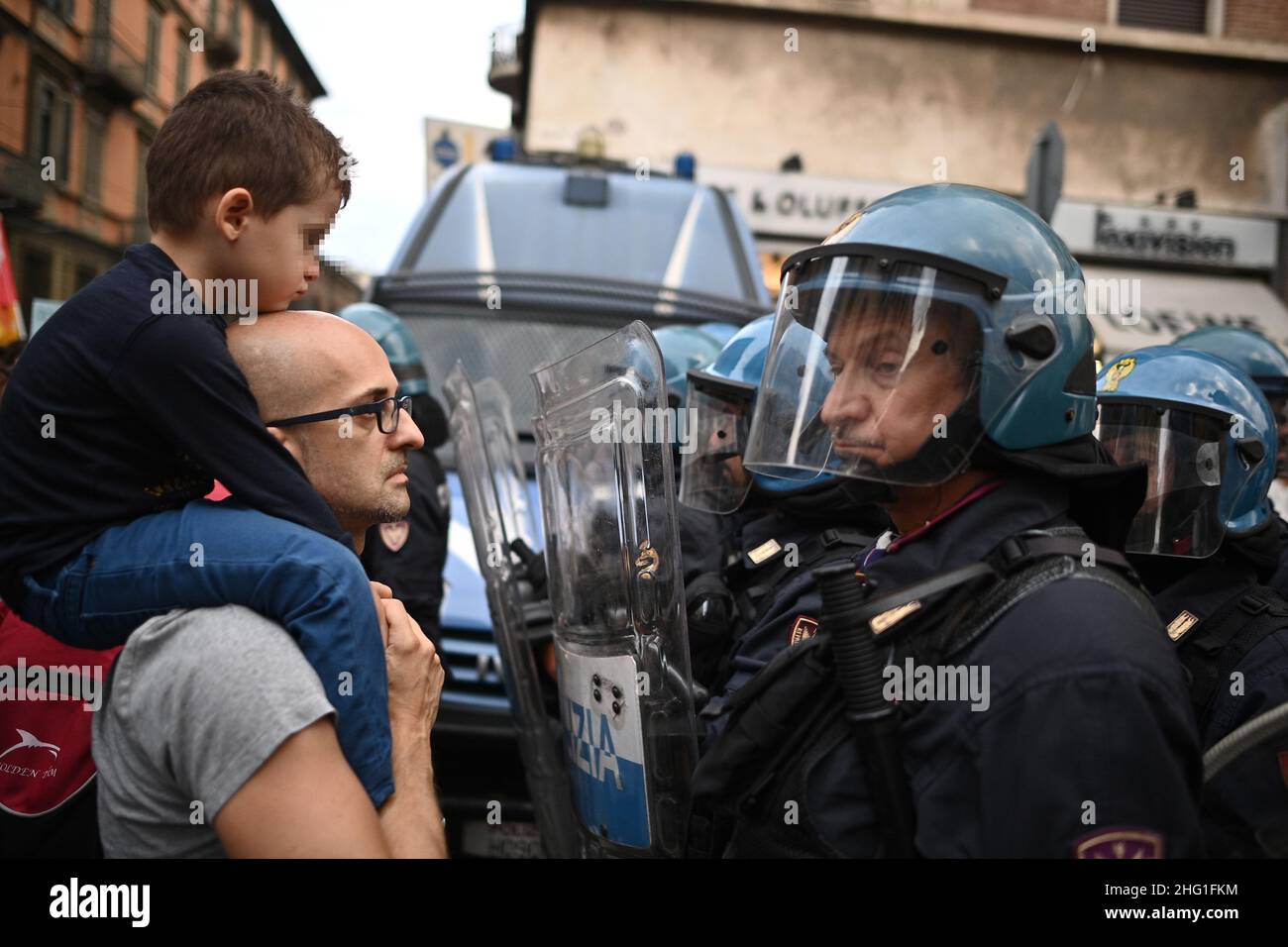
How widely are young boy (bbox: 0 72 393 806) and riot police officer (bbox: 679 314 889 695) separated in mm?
994

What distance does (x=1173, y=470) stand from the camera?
8.91ft

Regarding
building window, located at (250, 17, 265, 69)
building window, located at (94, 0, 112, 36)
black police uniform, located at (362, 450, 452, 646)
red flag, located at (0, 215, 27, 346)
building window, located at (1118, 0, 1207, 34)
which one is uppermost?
building window, located at (250, 17, 265, 69)

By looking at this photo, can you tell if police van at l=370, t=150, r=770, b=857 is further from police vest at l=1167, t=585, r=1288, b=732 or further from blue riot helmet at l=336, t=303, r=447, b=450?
police vest at l=1167, t=585, r=1288, b=732

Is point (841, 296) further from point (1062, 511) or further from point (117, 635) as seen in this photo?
point (117, 635)

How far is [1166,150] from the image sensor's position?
17078mm

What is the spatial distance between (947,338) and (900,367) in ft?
0.27

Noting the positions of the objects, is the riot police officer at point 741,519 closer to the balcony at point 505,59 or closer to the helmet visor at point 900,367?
the helmet visor at point 900,367

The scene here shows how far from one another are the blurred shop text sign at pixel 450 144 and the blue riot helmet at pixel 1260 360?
787 cm

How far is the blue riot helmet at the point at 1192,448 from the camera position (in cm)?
268

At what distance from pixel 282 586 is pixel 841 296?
0.94 m

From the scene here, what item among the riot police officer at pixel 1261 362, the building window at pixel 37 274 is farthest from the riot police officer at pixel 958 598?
the building window at pixel 37 274

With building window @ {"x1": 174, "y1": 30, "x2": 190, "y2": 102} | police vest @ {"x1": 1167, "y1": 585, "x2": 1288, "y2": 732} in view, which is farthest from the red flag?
building window @ {"x1": 174, "y1": 30, "x2": 190, "y2": 102}

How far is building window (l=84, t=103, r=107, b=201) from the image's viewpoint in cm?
2514
